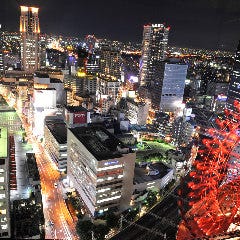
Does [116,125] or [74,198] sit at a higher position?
[116,125]

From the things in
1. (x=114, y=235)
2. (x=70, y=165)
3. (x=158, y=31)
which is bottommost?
(x=114, y=235)

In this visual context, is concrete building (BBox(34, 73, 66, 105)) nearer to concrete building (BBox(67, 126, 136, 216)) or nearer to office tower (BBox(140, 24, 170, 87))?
concrete building (BBox(67, 126, 136, 216))

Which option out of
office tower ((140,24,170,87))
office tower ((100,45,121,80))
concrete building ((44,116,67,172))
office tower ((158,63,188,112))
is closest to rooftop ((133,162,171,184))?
concrete building ((44,116,67,172))

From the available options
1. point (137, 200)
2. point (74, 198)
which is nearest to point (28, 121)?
point (74, 198)

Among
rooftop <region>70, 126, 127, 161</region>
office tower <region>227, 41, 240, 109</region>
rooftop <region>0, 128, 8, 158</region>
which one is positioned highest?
office tower <region>227, 41, 240, 109</region>

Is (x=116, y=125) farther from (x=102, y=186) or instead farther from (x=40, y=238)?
(x=40, y=238)

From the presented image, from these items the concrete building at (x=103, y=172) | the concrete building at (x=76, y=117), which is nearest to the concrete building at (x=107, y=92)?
the concrete building at (x=76, y=117)
